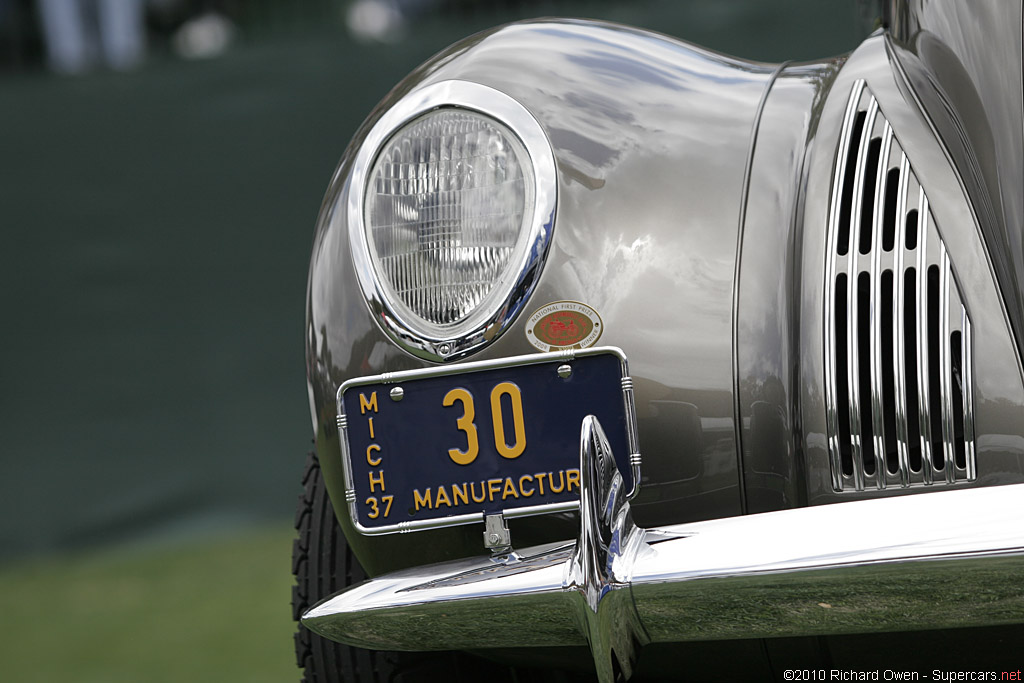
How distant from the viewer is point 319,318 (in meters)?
1.40

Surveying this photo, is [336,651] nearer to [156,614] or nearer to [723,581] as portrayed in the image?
[723,581]

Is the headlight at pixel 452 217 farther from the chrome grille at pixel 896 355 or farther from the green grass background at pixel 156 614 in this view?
the green grass background at pixel 156 614

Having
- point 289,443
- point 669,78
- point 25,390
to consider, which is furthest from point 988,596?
point 25,390

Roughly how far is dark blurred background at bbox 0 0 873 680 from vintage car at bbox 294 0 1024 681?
373 cm

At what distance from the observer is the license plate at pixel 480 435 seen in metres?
1.22

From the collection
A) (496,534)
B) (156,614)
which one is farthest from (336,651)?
(156,614)

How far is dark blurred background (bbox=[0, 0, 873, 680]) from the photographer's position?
16.2ft

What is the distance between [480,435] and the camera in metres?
1.24

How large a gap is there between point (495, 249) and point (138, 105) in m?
4.20

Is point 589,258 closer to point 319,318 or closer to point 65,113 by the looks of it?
point 319,318

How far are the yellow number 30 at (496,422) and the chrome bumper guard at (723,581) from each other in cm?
12

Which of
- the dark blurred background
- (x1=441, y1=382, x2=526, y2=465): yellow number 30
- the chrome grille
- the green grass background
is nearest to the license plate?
(x1=441, y1=382, x2=526, y2=465): yellow number 30

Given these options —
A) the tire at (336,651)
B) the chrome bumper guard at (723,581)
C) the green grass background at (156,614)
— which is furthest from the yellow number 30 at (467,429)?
the green grass background at (156,614)

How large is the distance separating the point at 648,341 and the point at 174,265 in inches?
163
